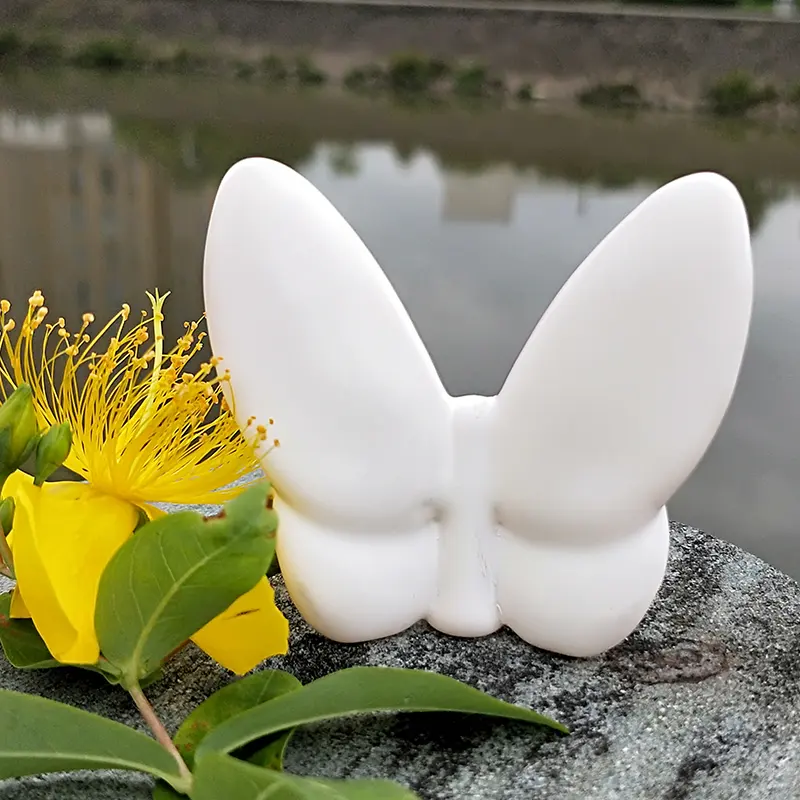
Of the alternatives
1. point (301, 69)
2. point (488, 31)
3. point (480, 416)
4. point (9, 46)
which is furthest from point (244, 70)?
point (480, 416)

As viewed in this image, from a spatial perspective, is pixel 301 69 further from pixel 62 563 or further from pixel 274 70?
pixel 62 563

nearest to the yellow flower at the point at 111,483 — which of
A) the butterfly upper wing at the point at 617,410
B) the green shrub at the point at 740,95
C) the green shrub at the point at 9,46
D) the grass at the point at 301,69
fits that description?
the butterfly upper wing at the point at 617,410

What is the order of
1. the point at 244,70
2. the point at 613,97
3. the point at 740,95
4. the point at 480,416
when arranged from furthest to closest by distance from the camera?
the point at 244,70 < the point at 613,97 < the point at 740,95 < the point at 480,416

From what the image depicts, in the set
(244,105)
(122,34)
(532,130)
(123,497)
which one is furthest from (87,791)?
(122,34)

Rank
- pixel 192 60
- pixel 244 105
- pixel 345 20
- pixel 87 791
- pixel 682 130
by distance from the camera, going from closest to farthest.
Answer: pixel 87 791, pixel 682 130, pixel 244 105, pixel 192 60, pixel 345 20

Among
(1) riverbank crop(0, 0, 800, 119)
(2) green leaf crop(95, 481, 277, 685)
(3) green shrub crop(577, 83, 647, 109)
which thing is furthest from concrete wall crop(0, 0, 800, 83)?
(2) green leaf crop(95, 481, 277, 685)

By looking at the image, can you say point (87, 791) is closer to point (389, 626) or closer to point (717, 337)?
point (389, 626)
